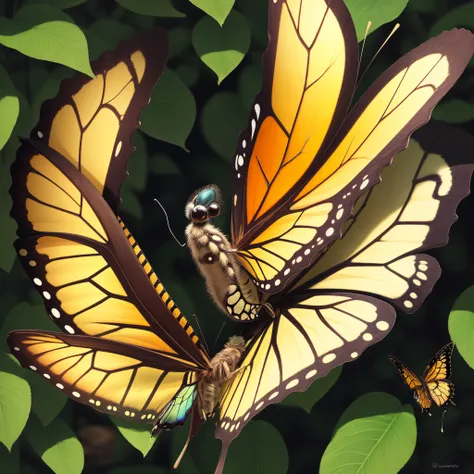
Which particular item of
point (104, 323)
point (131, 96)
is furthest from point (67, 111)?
point (104, 323)

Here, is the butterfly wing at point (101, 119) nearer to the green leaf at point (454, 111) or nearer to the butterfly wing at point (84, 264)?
the butterfly wing at point (84, 264)

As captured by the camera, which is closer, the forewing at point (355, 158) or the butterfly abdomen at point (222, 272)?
the forewing at point (355, 158)

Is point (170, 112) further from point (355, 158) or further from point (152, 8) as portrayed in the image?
point (355, 158)

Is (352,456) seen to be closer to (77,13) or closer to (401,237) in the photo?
(401,237)

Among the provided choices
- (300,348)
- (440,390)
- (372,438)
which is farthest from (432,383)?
(300,348)

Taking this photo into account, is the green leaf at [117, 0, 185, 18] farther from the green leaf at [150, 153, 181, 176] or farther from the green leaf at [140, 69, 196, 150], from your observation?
the green leaf at [150, 153, 181, 176]

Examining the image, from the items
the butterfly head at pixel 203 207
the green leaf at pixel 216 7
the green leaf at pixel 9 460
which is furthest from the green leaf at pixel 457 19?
the green leaf at pixel 9 460
